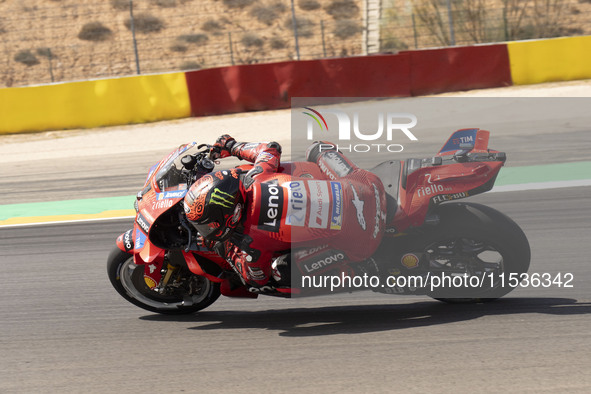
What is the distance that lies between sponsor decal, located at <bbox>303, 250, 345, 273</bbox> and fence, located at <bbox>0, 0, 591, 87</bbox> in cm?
1263

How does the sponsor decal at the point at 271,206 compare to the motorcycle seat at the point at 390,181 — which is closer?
the sponsor decal at the point at 271,206

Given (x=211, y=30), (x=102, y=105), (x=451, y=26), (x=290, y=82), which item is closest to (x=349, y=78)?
(x=290, y=82)

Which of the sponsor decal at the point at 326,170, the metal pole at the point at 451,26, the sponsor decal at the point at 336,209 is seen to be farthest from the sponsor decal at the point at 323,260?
the metal pole at the point at 451,26

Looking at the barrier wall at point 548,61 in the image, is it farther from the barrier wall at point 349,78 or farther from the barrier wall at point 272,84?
the barrier wall at point 349,78

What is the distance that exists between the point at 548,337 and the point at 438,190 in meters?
1.10

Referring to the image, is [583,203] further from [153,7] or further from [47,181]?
[153,7]

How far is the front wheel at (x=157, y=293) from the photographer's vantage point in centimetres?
529

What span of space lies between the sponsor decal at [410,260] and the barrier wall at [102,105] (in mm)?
9271

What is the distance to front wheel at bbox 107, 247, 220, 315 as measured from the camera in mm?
5285

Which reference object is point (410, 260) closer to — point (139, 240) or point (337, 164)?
point (337, 164)

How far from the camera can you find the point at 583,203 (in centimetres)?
764

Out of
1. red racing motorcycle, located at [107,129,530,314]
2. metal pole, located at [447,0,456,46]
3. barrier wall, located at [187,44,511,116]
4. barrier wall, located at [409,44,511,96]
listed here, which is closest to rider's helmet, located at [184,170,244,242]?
red racing motorcycle, located at [107,129,530,314]

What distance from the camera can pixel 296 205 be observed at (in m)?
4.57

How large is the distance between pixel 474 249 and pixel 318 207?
3.49ft
